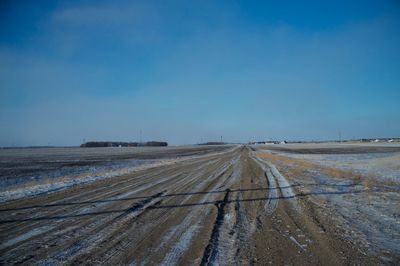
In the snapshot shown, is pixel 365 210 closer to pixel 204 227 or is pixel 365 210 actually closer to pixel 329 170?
pixel 204 227

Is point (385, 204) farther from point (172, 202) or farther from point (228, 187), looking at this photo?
point (172, 202)

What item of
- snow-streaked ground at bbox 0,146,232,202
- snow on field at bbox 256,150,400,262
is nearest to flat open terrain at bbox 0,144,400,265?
snow on field at bbox 256,150,400,262

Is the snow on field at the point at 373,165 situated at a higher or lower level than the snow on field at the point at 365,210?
higher

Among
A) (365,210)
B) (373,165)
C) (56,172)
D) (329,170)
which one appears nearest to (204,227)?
(365,210)

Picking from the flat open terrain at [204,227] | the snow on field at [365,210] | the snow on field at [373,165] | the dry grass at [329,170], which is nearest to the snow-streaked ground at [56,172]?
the flat open terrain at [204,227]

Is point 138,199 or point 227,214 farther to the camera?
point 138,199

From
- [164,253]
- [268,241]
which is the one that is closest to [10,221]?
[164,253]

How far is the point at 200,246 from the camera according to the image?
5621 mm

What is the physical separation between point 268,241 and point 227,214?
236 centimetres

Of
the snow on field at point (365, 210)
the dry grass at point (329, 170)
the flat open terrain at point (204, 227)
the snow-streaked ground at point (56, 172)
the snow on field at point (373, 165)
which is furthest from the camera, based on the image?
the snow on field at point (373, 165)

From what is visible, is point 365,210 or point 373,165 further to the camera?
point 373,165

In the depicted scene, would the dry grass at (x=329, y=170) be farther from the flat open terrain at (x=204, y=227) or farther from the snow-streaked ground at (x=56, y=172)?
the snow-streaked ground at (x=56, y=172)

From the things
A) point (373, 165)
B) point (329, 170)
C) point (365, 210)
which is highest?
point (373, 165)

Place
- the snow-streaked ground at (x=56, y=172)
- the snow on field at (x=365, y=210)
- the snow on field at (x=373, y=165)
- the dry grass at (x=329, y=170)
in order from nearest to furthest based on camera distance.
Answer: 1. the snow on field at (x=365, y=210)
2. the snow-streaked ground at (x=56, y=172)
3. the dry grass at (x=329, y=170)
4. the snow on field at (x=373, y=165)
